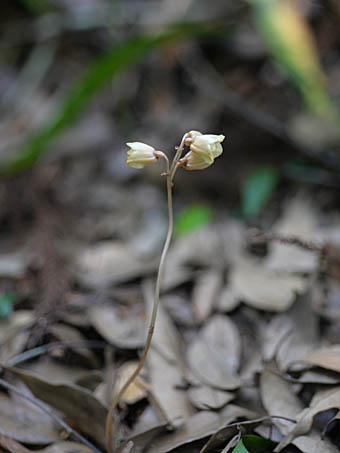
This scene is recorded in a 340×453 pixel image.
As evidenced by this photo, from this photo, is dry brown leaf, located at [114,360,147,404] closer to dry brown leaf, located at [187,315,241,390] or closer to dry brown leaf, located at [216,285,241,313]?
dry brown leaf, located at [187,315,241,390]

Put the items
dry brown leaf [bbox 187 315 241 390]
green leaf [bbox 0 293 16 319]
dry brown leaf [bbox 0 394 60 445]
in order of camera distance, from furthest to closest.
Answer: green leaf [bbox 0 293 16 319] < dry brown leaf [bbox 187 315 241 390] < dry brown leaf [bbox 0 394 60 445]

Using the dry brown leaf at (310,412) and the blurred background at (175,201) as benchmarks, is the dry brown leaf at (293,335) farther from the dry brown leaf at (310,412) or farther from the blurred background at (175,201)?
the dry brown leaf at (310,412)

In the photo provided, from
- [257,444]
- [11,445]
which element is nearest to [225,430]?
[257,444]

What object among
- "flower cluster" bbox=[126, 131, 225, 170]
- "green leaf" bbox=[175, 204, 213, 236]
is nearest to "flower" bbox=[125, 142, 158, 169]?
"flower cluster" bbox=[126, 131, 225, 170]

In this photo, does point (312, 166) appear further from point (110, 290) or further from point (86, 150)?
point (86, 150)

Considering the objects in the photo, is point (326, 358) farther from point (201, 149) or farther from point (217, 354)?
point (201, 149)

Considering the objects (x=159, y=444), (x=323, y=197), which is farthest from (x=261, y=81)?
(x=159, y=444)
